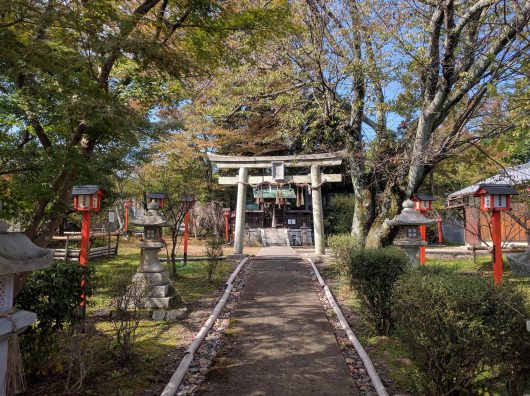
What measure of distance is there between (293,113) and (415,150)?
5274 mm

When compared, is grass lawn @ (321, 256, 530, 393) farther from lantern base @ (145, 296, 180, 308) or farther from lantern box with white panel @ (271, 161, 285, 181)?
lantern box with white panel @ (271, 161, 285, 181)

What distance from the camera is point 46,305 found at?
4.30 m

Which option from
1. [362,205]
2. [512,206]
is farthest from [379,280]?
[512,206]

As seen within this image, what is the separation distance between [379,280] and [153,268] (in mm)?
4494

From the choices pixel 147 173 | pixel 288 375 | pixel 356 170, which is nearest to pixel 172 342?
pixel 288 375

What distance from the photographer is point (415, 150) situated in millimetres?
8547

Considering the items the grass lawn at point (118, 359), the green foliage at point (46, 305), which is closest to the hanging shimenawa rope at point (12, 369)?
the grass lawn at point (118, 359)

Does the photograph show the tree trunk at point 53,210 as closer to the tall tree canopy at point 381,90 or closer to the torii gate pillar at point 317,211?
the tall tree canopy at point 381,90

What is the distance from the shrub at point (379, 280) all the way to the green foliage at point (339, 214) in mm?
17542

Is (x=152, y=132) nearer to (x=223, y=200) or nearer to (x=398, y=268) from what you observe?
(x=398, y=268)

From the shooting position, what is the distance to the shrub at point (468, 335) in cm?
313

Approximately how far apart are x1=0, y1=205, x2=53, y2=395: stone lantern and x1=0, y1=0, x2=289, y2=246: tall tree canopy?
1.17 meters

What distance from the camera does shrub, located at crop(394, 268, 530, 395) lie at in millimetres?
3135

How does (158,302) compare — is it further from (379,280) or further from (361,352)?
(379,280)
